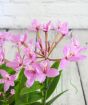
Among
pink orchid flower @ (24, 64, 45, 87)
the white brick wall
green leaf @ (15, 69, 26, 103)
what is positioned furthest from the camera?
the white brick wall

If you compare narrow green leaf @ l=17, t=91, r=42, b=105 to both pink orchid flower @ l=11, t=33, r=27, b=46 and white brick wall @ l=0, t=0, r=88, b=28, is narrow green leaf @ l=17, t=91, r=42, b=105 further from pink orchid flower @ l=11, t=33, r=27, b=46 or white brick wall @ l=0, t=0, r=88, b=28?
white brick wall @ l=0, t=0, r=88, b=28

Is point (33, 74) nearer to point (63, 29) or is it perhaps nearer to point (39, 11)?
point (63, 29)

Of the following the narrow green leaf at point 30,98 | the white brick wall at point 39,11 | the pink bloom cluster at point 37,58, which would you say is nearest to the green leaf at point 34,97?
the narrow green leaf at point 30,98

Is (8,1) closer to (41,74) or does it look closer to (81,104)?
(81,104)

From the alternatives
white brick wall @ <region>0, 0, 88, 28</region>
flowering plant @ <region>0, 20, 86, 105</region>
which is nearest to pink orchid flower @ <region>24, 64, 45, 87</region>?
flowering plant @ <region>0, 20, 86, 105</region>

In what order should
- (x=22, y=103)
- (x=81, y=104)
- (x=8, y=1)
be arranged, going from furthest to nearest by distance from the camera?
(x=8, y=1) → (x=81, y=104) → (x=22, y=103)

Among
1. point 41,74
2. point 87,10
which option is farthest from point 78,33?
point 41,74
